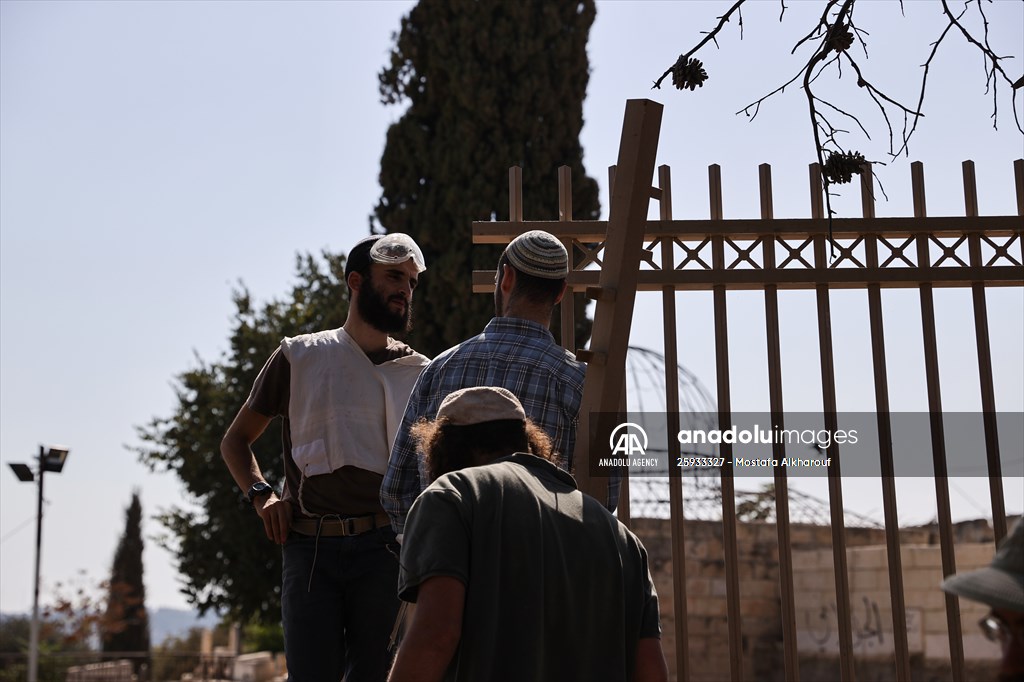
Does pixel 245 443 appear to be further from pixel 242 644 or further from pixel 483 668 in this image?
pixel 242 644

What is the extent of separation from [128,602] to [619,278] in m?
25.0

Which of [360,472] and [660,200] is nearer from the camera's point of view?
[360,472]

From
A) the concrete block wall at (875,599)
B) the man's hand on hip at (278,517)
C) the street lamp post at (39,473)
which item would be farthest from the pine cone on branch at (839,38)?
the street lamp post at (39,473)

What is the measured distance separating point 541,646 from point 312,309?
15116 mm

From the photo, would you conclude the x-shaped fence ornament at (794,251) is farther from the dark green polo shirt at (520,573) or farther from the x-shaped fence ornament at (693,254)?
the dark green polo shirt at (520,573)

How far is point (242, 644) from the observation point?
2475 centimetres

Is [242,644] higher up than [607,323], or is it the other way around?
[607,323]

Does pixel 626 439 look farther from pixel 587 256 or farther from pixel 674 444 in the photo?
pixel 587 256

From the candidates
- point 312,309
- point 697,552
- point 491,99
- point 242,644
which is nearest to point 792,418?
point 697,552

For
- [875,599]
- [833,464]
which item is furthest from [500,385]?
[875,599]

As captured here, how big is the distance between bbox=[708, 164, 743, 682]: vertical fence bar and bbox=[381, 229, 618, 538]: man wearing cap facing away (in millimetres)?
1475

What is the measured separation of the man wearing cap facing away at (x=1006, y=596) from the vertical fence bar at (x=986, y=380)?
128 inches

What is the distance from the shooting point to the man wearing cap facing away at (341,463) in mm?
3387

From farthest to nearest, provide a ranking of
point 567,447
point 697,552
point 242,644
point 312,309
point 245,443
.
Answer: point 242,644 < point 312,309 < point 697,552 < point 245,443 < point 567,447
